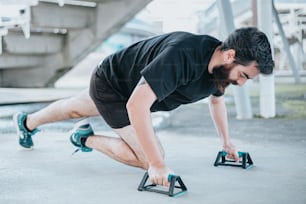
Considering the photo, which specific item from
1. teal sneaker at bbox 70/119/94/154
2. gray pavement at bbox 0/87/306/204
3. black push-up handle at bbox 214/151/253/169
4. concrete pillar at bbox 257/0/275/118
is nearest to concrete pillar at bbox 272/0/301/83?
concrete pillar at bbox 257/0/275/118

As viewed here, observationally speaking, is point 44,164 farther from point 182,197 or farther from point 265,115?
point 265,115

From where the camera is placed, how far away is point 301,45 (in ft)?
9.82

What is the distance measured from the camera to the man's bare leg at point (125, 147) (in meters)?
1.48

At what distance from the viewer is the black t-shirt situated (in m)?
1.14

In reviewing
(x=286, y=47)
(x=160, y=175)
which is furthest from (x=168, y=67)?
(x=286, y=47)

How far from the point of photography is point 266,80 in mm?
2992

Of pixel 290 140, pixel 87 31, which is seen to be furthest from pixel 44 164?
pixel 87 31

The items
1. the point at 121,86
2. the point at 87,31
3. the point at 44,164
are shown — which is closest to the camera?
the point at 121,86

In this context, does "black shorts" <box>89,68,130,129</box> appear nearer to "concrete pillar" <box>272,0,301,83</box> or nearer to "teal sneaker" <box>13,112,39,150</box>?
"teal sneaker" <box>13,112,39,150</box>

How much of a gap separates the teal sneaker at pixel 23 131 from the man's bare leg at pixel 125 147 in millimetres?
480

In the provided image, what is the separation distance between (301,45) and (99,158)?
1745 millimetres

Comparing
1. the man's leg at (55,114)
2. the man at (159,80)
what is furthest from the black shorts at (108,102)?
the man's leg at (55,114)

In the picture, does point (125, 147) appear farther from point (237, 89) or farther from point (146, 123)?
point (237, 89)

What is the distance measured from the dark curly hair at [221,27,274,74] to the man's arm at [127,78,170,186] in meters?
0.23
